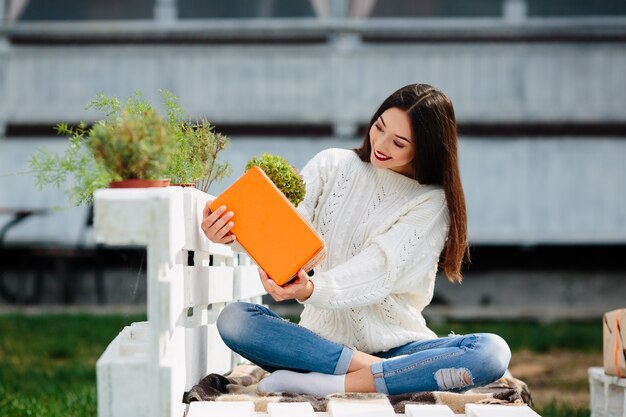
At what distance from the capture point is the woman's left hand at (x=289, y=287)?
246 cm

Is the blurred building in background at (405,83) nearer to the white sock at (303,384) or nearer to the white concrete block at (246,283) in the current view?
the white concrete block at (246,283)

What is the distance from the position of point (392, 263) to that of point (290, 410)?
0.55m

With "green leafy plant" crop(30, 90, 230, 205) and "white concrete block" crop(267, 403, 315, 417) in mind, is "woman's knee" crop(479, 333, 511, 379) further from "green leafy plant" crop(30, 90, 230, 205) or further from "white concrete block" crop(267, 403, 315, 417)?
"green leafy plant" crop(30, 90, 230, 205)

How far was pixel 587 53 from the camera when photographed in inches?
386

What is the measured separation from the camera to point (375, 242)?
2779 millimetres

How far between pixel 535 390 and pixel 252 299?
7.66 feet

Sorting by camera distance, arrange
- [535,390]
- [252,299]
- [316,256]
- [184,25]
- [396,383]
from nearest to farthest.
A: [316,256]
[396,383]
[252,299]
[535,390]
[184,25]

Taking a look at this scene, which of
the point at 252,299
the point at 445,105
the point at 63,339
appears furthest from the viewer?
the point at 63,339

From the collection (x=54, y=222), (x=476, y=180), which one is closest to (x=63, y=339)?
(x=54, y=222)

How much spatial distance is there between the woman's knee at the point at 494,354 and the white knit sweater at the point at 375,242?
238 millimetres

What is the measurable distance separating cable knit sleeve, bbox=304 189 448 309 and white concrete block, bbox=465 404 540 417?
42cm

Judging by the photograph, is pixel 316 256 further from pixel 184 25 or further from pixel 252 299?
pixel 184 25

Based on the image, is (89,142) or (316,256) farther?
(316,256)

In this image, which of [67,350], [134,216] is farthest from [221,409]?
[67,350]
